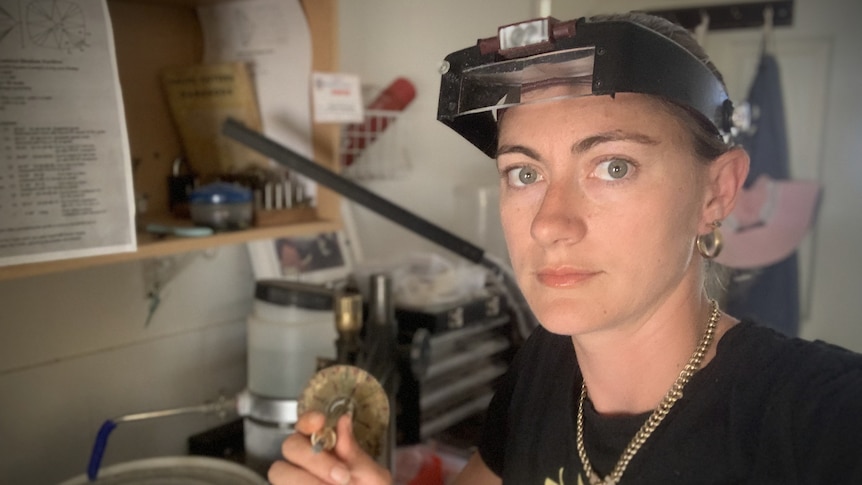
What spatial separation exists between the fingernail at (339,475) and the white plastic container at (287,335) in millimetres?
334

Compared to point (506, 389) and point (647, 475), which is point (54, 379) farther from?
point (647, 475)

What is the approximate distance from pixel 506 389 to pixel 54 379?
0.65m

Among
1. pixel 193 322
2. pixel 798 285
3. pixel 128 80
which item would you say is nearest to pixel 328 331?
pixel 193 322

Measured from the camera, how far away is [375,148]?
145 centimetres

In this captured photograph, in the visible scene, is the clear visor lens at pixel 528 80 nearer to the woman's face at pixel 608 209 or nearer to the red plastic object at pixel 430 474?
the woman's face at pixel 608 209

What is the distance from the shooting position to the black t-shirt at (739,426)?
56 cm

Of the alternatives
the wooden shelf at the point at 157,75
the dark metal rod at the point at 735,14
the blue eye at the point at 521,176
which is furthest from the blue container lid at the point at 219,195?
the dark metal rod at the point at 735,14

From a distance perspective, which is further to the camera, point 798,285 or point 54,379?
point 798,285

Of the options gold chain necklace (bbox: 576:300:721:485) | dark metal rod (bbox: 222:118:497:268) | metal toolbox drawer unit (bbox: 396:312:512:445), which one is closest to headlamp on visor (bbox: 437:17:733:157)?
gold chain necklace (bbox: 576:300:721:485)

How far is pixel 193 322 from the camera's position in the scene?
1.15 metres

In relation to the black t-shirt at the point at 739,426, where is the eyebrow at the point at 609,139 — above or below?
above

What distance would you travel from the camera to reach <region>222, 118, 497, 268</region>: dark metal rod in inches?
38.9

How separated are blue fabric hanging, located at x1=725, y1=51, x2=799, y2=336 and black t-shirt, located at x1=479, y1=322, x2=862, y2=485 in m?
1.11

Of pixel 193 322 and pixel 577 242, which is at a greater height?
pixel 577 242
